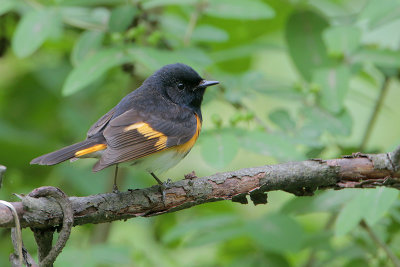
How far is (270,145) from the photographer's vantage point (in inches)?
102

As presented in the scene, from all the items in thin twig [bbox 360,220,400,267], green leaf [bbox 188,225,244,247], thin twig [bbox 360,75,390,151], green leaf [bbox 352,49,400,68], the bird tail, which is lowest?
green leaf [bbox 188,225,244,247]

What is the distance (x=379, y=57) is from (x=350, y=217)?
3.72ft

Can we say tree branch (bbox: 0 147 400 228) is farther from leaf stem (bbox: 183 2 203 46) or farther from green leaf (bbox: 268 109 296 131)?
leaf stem (bbox: 183 2 203 46)

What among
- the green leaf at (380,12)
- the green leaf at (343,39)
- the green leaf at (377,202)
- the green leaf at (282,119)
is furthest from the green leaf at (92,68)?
the green leaf at (377,202)

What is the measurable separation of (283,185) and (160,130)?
77cm

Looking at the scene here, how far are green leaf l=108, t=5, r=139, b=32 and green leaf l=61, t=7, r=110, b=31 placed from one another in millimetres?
295

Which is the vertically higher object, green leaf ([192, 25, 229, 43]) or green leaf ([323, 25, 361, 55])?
green leaf ([323, 25, 361, 55])

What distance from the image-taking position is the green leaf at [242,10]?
9.89 feet

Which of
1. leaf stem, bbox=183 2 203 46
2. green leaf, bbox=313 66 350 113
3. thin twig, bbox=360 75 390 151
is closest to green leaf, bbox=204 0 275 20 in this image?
leaf stem, bbox=183 2 203 46

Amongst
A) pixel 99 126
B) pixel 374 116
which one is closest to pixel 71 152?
pixel 99 126

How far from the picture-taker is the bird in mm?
2400

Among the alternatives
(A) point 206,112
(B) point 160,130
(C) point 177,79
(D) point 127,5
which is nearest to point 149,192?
(B) point 160,130

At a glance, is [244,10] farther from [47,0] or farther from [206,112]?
[206,112]

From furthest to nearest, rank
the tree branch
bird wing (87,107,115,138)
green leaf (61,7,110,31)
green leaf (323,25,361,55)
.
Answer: green leaf (61,7,110,31), green leaf (323,25,361,55), bird wing (87,107,115,138), the tree branch
